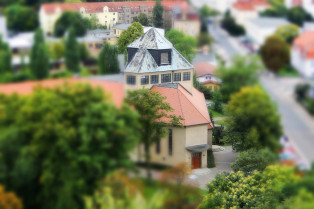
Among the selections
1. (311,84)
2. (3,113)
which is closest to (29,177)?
(3,113)

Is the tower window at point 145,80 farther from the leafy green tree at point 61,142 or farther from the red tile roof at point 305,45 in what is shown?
the red tile roof at point 305,45

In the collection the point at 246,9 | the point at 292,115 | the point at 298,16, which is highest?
the point at 246,9

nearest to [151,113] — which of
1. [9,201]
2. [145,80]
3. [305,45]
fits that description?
[145,80]

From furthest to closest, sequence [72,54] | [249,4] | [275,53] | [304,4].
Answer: [249,4], [304,4], [275,53], [72,54]

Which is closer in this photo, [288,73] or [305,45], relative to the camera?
[288,73]

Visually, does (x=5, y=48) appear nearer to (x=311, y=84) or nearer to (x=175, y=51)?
(x=175, y=51)

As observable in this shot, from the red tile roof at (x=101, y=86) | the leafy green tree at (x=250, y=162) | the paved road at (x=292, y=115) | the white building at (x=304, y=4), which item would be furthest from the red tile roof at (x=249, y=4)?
the red tile roof at (x=101, y=86)

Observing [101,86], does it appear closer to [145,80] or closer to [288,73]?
[145,80]
